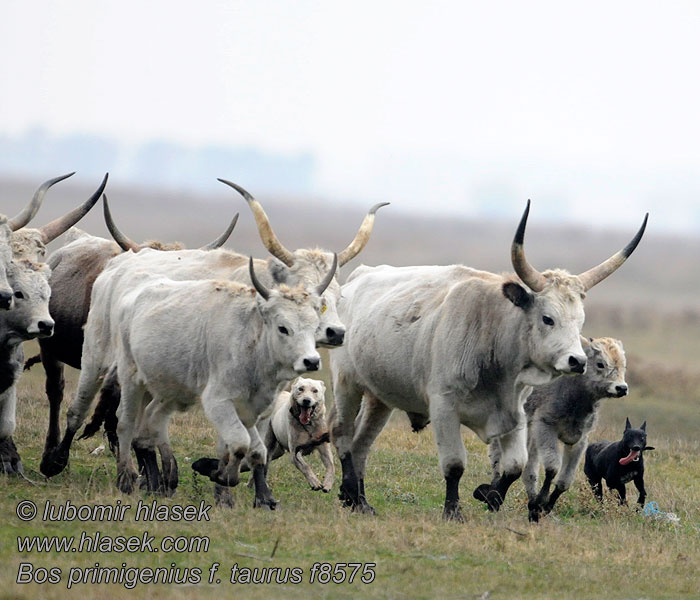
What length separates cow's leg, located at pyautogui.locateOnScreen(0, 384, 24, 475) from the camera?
1215 centimetres

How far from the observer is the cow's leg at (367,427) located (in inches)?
512

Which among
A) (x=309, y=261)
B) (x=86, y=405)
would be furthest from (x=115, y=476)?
(x=309, y=261)

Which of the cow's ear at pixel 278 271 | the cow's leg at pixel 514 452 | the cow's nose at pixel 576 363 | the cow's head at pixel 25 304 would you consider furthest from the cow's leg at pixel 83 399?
the cow's nose at pixel 576 363

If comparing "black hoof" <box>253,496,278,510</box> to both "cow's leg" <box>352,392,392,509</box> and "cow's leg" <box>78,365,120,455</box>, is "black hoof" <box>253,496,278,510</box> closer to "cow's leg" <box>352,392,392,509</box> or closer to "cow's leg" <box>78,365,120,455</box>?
"cow's leg" <box>352,392,392,509</box>

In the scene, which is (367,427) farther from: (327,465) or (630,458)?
(630,458)

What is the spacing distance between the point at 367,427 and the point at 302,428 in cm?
134

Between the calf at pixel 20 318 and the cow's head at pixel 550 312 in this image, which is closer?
the cow's head at pixel 550 312

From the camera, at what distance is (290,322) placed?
10.6 meters

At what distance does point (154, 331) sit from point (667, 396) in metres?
17.2

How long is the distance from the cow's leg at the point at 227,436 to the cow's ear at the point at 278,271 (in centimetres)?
149

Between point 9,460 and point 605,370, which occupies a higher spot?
point 605,370

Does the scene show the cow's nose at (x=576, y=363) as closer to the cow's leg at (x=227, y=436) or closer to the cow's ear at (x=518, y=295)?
the cow's ear at (x=518, y=295)

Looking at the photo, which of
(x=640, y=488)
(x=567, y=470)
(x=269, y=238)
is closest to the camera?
(x=269, y=238)

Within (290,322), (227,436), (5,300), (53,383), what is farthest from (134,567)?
(53,383)
